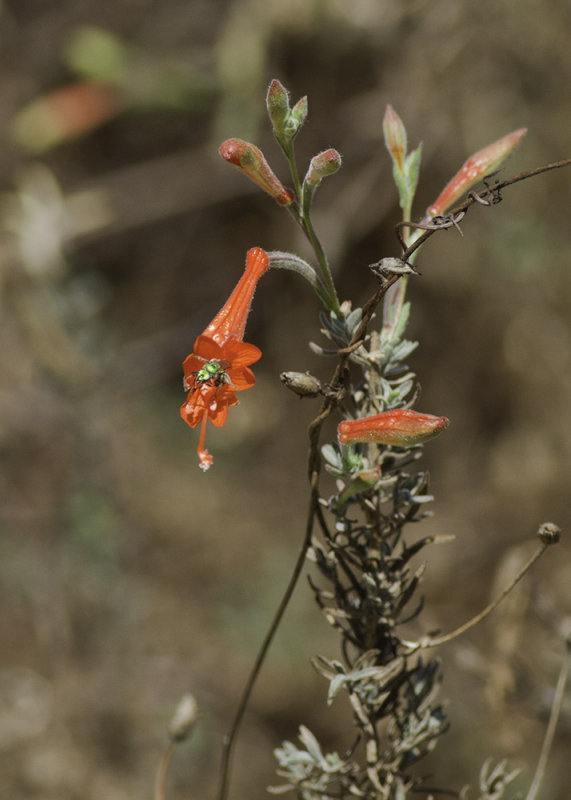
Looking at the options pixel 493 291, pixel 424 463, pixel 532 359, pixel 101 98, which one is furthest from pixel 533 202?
pixel 101 98

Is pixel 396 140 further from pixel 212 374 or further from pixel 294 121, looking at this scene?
pixel 212 374

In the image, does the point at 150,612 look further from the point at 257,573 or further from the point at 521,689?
the point at 521,689

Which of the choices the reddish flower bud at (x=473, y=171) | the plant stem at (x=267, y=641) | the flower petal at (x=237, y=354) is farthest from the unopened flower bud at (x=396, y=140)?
the plant stem at (x=267, y=641)

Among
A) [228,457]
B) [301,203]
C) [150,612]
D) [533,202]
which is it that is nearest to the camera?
[301,203]

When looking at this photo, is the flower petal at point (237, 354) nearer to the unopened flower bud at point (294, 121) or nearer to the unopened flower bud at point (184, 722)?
the unopened flower bud at point (294, 121)

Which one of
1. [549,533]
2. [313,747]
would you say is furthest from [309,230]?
[313,747]

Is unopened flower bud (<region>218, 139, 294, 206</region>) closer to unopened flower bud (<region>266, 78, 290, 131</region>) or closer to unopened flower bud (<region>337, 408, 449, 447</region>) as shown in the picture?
unopened flower bud (<region>266, 78, 290, 131</region>)

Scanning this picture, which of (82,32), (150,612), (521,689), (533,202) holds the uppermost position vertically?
(82,32)
